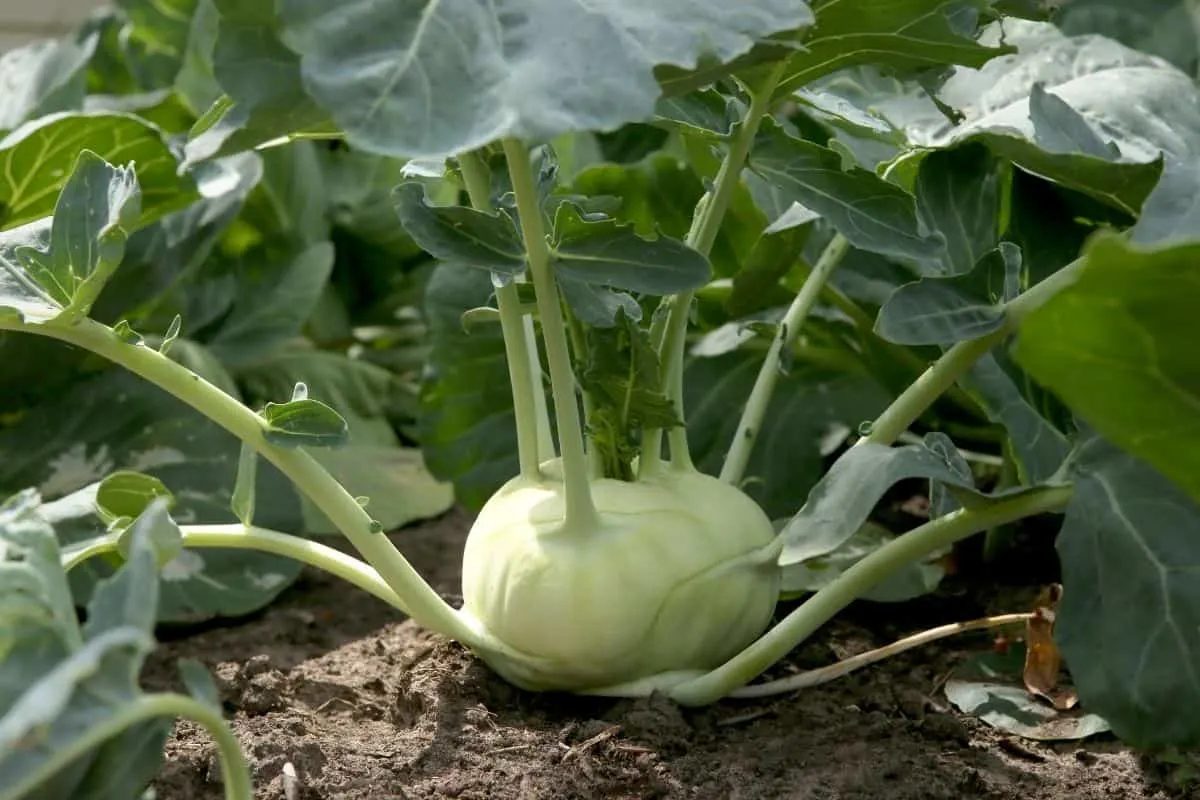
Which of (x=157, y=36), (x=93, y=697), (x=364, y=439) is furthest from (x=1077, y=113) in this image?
(x=157, y=36)

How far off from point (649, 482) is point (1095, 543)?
0.92 ft

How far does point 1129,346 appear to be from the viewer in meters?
0.49

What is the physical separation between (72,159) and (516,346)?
0.49 metres

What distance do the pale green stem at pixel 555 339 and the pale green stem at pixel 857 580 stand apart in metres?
0.13

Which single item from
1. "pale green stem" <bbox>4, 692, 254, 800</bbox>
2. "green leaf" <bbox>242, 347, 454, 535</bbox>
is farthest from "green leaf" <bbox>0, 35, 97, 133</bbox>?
"pale green stem" <bbox>4, 692, 254, 800</bbox>

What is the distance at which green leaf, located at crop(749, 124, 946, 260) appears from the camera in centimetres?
74

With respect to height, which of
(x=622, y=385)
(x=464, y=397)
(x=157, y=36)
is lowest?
(x=464, y=397)

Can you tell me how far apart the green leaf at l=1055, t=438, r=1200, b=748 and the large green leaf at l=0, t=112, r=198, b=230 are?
753mm

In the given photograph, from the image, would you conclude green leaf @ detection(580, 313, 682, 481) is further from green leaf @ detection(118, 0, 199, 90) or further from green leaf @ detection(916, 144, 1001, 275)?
green leaf @ detection(118, 0, 199, 90)

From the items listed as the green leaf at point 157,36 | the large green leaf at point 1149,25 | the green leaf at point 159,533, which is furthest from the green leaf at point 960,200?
the green leaf at point 157,36

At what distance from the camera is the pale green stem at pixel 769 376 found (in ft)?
2.98

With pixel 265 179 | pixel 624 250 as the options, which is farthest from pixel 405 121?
pixel 265 179

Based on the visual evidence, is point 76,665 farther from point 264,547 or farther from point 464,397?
point 464,397

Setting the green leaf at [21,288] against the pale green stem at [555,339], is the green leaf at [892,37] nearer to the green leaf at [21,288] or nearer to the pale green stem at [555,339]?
the pale green stem at [555,339]
